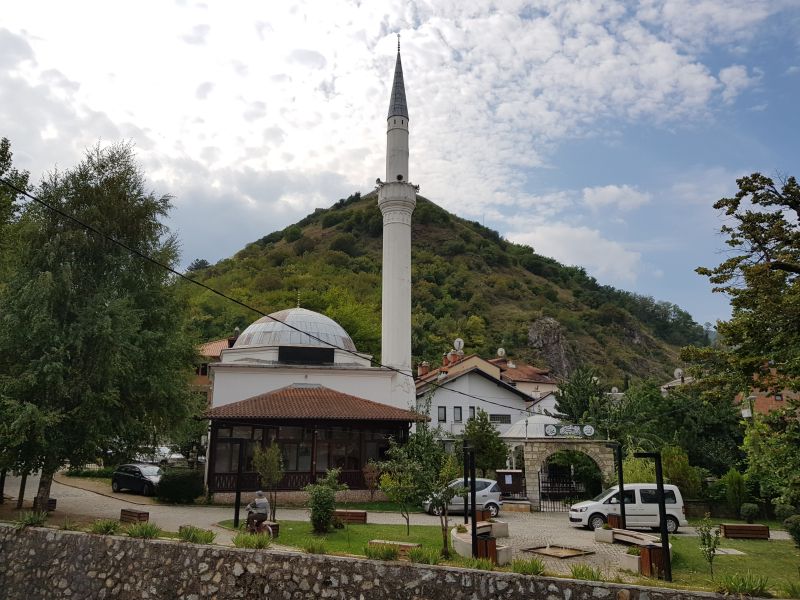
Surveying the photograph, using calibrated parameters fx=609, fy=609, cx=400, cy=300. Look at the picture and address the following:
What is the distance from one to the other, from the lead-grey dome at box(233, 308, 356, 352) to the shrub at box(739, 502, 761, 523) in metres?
19.3

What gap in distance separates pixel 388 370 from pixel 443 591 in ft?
72.9

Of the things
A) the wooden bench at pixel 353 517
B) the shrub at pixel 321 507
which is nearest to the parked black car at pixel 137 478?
the wooden bench at pixel 353 517

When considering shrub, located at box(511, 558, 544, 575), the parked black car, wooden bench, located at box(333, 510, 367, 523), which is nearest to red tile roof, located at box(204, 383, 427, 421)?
the parked black car

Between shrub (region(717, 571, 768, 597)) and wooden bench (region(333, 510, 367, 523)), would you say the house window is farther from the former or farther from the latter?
shrub (region(717, 571, 768, 597))

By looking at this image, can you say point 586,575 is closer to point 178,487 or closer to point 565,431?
point 565,431

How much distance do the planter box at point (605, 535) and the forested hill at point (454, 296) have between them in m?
40.6

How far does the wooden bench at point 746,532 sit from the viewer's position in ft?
54.2

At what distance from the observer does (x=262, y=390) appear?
95.2 ft

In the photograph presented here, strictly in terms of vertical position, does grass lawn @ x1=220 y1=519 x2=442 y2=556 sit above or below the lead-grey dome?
below

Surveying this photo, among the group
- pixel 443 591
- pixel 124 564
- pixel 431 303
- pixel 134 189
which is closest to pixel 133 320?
pixel 134 189

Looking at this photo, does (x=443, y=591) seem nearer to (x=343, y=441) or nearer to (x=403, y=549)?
(x=403, y=549)

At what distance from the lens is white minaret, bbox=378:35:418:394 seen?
3195 cm

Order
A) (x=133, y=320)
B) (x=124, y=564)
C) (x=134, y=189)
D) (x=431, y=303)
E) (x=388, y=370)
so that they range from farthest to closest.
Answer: (x=431, y=303)
(x=388, y=370)
(x=134, y=189)
(x=133, y=320)
(x=124, y=564)

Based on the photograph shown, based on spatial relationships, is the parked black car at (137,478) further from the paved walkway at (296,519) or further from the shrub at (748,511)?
the shrub at (748,511)
